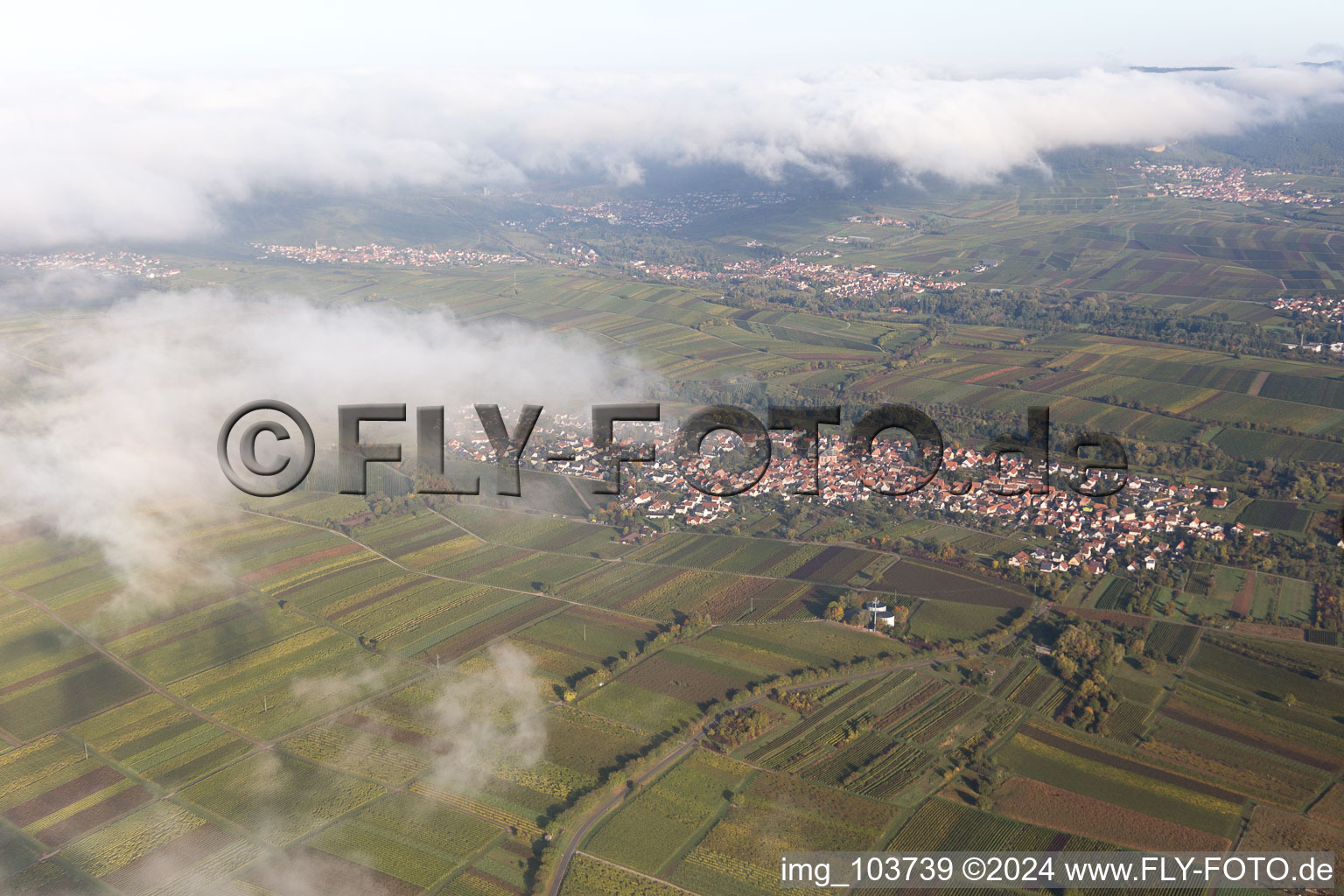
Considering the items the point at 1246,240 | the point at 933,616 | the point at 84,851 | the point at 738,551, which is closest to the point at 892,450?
the point at 738,551

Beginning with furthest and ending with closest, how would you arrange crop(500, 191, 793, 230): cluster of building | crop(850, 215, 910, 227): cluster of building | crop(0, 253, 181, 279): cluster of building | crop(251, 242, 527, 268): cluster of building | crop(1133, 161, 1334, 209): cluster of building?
crop(500, 191, 793, 230): cluster of building
crop(850, 215, 910, 227): cluster of building
crop(1133, 161, 1334, 209): cluster of building
crop(251, 242, 527, 268): cluster of building
crop(0, 253, 181, 279): cluster of building

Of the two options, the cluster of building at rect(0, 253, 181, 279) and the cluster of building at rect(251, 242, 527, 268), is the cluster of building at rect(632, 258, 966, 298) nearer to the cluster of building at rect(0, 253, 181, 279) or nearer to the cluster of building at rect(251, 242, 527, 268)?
the cluster of building at rect(251, 242, 527, 268)

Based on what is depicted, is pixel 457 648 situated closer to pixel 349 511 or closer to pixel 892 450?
pixel 349 511

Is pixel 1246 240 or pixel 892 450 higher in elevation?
pixel 1246 240

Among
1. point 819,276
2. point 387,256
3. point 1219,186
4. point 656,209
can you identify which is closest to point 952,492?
point 819,276

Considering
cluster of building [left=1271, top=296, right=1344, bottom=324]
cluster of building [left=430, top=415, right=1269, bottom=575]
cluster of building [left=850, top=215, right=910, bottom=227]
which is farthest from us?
cluster of building [left=850, top=215, right=910, bottom=227]
